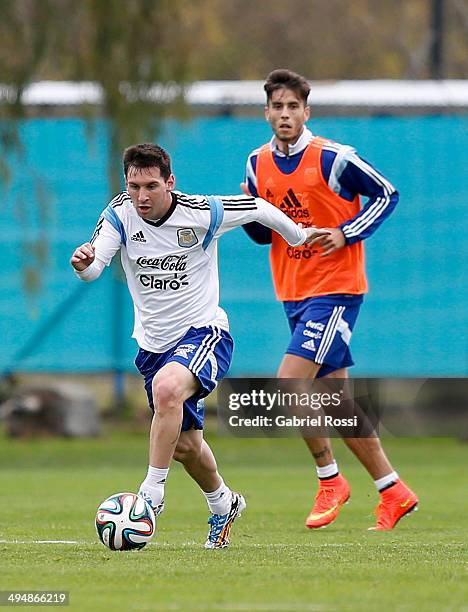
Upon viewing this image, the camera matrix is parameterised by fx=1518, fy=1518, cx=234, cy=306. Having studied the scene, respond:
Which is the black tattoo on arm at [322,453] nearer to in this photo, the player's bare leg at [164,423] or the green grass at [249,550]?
the green grass at [249,550]

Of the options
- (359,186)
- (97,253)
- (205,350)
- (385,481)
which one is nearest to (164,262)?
(97,253)

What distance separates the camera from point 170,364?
7895mm

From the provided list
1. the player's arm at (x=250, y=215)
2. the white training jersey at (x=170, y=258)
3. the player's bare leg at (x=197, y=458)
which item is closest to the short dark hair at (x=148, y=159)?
the white training jersey at (x=170, y=258)

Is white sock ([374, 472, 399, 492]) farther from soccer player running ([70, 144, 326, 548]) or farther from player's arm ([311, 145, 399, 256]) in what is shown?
soccer player running ([70, 144, 326, 548])

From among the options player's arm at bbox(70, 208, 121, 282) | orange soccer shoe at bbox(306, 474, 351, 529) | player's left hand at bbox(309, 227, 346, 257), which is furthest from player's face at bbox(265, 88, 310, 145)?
orange soccer shoe at bbox(306, 474, 351, 529)

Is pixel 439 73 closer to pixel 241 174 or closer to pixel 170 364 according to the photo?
pixel 241 174

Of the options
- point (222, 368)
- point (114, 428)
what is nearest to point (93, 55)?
point (114, 428)

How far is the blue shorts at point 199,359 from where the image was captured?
26.0 feet

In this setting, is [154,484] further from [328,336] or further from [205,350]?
[328,336]

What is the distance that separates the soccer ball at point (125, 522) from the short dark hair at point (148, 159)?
171cm

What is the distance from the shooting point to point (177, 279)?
26.8ft

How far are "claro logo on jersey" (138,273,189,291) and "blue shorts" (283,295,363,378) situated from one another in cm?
186

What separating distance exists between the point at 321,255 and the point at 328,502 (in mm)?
1605

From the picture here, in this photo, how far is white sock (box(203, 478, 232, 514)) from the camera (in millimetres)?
8258
